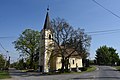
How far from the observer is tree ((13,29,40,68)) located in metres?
81.5

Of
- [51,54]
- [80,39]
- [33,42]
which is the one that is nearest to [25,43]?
[33,42]

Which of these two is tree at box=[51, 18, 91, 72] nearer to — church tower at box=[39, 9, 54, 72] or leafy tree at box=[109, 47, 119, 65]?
church tower at box=[39, 9, 54, 72]

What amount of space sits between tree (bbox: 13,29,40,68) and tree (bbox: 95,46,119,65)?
181 feet

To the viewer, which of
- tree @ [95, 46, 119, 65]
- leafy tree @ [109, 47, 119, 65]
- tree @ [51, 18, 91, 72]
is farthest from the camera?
tree @ [95, 46, 119, 65]

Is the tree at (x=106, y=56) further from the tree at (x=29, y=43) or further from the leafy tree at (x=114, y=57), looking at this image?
the tree at (x=29, y=43)

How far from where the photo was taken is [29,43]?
81875mm

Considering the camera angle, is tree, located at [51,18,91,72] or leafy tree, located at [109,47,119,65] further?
leafy tree, located at [109,47,119,65]

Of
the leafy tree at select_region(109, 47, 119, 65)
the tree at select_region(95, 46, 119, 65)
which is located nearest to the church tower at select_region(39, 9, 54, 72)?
the leafy tree at select_region(109, 47, 119, 65)

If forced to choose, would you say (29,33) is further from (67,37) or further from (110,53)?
Answer: (110,53)

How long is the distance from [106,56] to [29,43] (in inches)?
2269

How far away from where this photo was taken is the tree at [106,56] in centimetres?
12506

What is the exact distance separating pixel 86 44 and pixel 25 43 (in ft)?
98.7

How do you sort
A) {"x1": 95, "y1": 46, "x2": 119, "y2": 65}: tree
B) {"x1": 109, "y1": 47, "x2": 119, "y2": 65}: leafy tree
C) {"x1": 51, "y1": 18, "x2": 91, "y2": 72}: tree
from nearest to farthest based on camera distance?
{"x1": 51, "y1": 18, "x2": 91, "y2": 72}: tree < {"x1": 109, "y1": 47, "x2": 119, "y2": 65}: leafy tree < {"x1": 95, "y1": 46, "x2": 119, "y2": 65}: tree

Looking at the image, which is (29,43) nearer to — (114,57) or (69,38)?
(69,38)
